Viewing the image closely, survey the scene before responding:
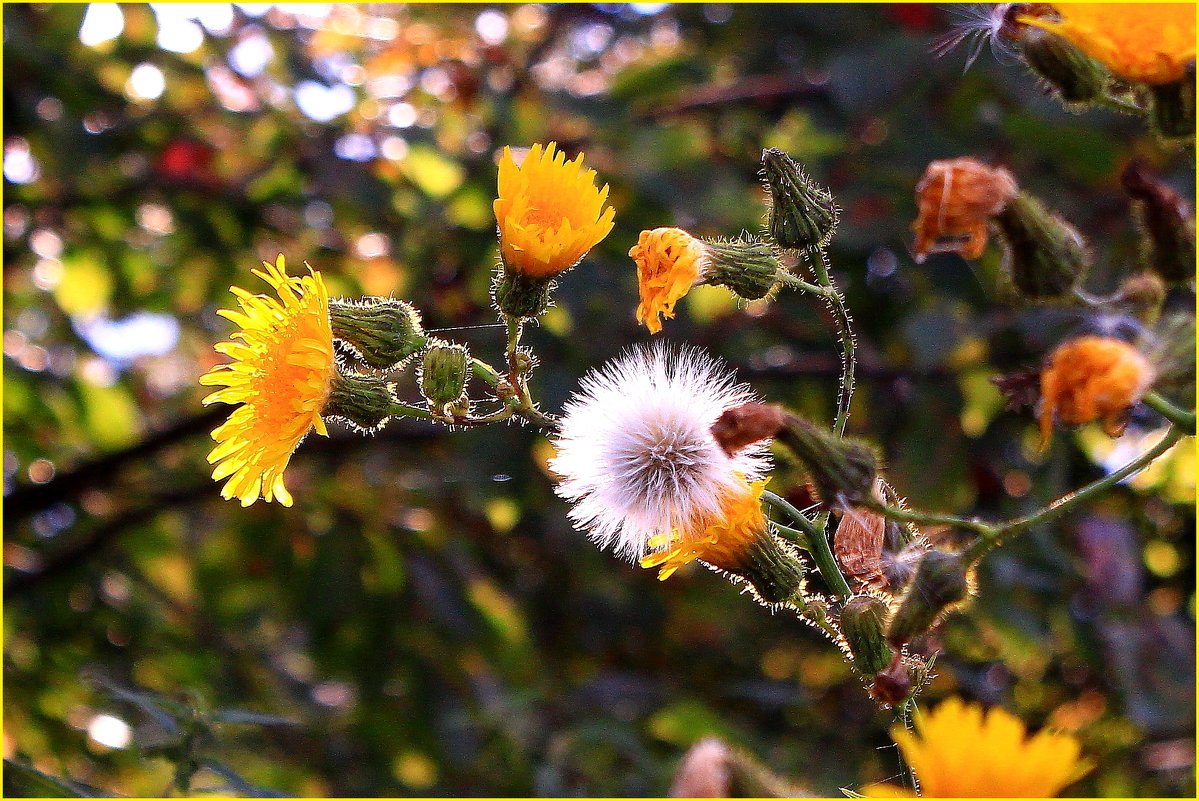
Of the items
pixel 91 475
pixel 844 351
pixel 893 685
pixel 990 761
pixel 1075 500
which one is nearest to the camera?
pixel 990 761

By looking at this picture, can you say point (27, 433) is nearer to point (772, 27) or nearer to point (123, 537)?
point (123, 537)

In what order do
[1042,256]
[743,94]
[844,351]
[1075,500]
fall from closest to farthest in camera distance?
[1075,500] → [1042,256] → [844,351] → [743,94]

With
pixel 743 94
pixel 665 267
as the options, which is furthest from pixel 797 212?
pixel 743 94

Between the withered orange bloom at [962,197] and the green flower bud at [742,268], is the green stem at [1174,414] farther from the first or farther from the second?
the green flower bud at [742,268]

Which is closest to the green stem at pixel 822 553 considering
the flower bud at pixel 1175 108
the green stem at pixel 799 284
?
the green stem at pixel 799 284

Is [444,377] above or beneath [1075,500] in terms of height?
above

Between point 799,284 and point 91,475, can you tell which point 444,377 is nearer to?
point 799,284

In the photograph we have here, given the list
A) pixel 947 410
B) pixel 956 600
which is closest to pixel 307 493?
pixel 947 410
